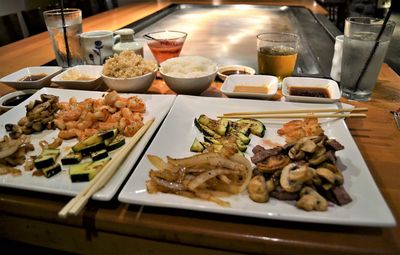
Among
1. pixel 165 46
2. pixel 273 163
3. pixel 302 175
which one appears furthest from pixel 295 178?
pixel 165 46

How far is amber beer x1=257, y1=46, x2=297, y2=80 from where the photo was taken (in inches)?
70.0

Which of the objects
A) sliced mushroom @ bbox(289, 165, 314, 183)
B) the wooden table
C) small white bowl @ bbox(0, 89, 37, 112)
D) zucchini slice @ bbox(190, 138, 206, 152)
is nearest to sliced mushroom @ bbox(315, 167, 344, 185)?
sliced mushroom @ bbox(289, 165, 314, 183)

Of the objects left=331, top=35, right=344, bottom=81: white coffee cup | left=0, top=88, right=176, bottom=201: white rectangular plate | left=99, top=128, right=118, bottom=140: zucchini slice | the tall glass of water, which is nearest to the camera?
left=0, top=88, right=176, bottom=201: white rectangular plate

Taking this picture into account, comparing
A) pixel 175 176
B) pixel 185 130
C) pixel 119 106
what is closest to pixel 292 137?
pixel 185 130

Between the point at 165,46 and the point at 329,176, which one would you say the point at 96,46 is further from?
the point at 329,176

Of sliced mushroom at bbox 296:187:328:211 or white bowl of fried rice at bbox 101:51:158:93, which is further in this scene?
white bowl of fried rice at bbox 101:51:158:93

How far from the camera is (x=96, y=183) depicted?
0.94 meters

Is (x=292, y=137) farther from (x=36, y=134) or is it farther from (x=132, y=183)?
(x=36, y=134)

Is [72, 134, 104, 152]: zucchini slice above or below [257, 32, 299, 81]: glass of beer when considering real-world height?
below

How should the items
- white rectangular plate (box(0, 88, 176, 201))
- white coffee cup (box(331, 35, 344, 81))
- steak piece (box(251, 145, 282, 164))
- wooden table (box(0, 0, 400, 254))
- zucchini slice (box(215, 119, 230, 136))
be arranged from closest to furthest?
wooden table (box(0, 0, 400, 254)), white rectangular plate (box(0, 88, 176, 201)), steak piece (box(251, 145, 282, 164)), zucchini slice (box(215, 119, 230, 136)), white coffee cup (box(331, 35, 344, 81))

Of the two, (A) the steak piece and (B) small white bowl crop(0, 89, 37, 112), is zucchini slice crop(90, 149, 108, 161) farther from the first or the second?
(B) small white bowl crop(0, 89, 37, 112)

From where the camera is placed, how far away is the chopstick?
86 cm

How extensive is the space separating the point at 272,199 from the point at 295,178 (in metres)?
0.09

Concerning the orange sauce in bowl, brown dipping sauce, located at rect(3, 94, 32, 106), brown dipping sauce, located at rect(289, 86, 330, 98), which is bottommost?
brown dipping sauce, located at rect(289, 86, 330, 98)
